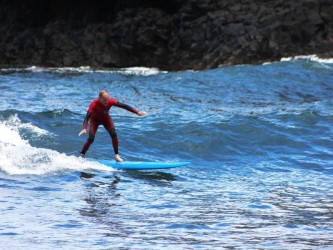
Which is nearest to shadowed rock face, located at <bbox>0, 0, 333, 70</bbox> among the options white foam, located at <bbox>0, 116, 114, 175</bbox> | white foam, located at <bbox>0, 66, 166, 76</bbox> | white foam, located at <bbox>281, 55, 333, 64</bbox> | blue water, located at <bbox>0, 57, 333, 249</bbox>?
white foam, located at <bbox>281, 55, 333, 64</bbox>

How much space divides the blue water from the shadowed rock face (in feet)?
13.2

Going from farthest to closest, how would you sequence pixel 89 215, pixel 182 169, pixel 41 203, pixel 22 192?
pixel 182 169 → pixel 22 192 → pixel 41 203 → pixel 89 215

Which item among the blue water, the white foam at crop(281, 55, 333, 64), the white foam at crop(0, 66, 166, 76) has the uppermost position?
the white foam at crop(281, 55, 333, 64)

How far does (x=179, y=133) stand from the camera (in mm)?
18078

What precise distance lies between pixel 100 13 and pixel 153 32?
5.89 meters


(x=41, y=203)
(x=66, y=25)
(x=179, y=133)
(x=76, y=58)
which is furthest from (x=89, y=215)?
(x=66, y=25)

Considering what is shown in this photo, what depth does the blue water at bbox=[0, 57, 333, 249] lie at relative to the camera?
881cm

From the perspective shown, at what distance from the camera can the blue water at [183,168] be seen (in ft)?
28.9

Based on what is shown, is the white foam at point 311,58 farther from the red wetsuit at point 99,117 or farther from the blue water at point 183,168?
the red wetsuit at point 99,117

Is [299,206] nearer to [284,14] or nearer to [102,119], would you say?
[102,119]

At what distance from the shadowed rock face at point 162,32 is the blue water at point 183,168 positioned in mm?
4038

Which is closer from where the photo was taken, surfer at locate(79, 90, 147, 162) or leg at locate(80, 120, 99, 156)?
surfer at locate(79, 90, 147, 162)

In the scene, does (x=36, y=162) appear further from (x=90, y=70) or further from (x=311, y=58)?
(x=90, y=70)

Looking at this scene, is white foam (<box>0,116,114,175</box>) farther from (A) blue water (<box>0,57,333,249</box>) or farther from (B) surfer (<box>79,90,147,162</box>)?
(B) surfer (<box>79,90,147,162</box>)
